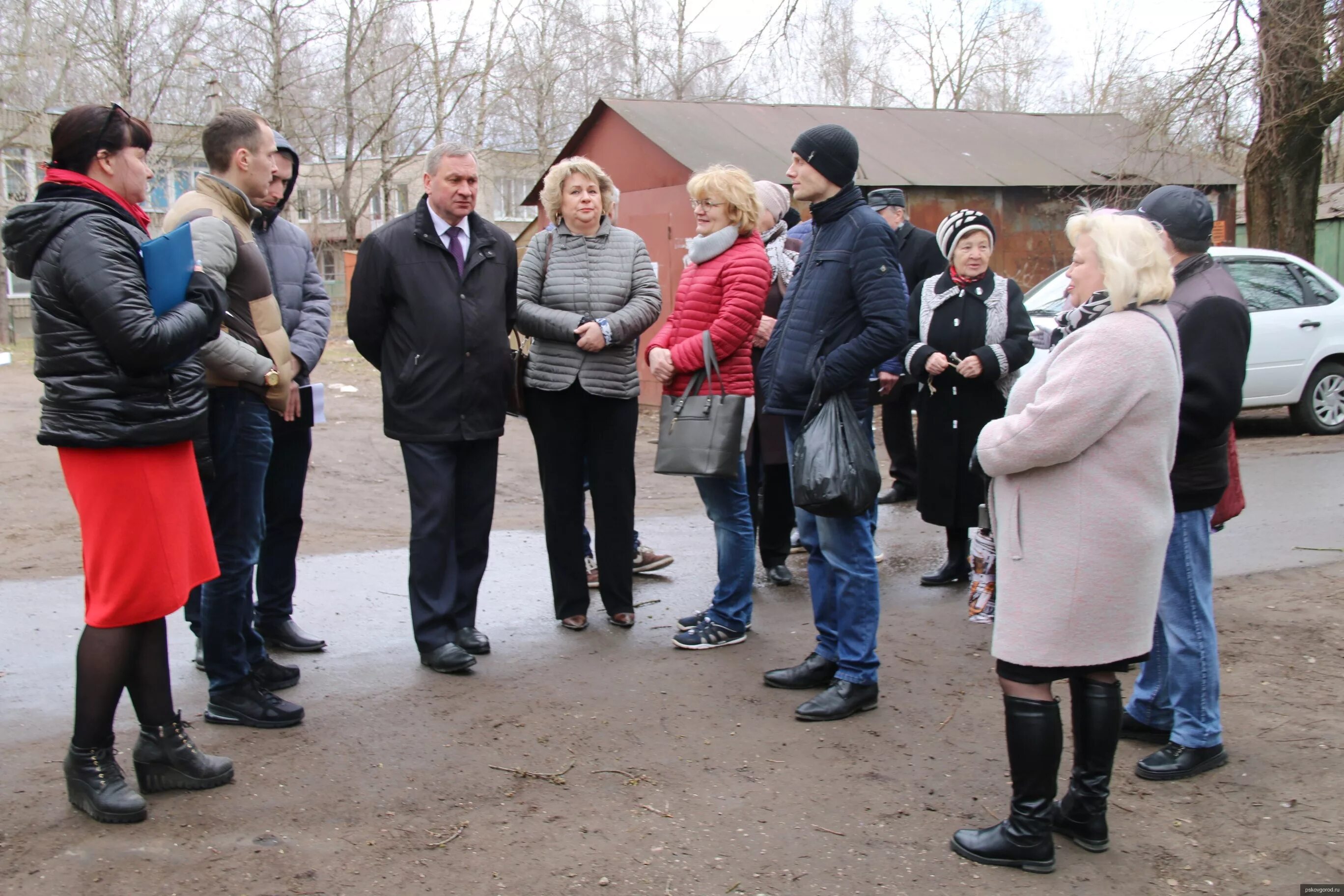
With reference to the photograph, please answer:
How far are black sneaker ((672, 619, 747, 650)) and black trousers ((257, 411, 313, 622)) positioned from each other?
176cm

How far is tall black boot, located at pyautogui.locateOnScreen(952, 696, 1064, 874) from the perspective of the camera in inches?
122

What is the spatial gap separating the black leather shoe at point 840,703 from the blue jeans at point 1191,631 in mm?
1071

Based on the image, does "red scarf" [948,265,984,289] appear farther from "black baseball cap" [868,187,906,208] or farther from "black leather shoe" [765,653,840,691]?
"black leather shoe" [765,653,840,691]

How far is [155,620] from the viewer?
3502 mm

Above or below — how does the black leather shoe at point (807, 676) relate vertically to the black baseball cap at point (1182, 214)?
below

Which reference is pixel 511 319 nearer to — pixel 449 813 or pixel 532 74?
pixel 449 813

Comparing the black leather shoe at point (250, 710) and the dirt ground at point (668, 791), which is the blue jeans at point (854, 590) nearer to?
the dirt ground at point (668, 791)

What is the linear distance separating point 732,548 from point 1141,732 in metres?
1.87

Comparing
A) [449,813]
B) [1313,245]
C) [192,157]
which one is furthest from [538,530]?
[192,157]

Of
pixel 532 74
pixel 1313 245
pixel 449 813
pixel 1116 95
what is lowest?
pixel 449 813

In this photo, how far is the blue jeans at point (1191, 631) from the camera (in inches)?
148

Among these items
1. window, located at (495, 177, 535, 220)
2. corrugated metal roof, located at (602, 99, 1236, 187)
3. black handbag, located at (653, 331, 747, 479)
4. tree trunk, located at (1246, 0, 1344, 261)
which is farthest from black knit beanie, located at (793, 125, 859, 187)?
window, located at (495, 177, 535, 220)

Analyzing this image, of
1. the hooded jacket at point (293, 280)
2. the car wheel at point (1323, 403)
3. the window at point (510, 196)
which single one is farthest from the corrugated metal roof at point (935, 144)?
the window at point (510, 196)

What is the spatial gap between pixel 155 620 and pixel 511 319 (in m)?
2.16
